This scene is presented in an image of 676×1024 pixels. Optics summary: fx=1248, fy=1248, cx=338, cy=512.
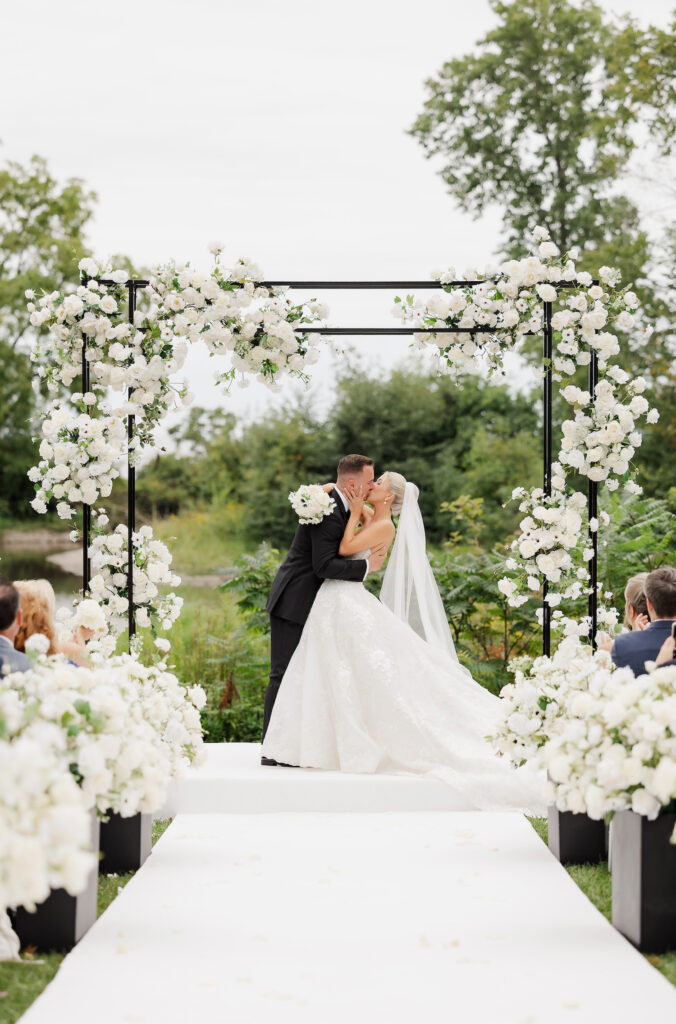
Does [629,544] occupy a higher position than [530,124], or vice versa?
[530,124]

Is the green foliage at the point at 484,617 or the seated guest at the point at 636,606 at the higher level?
the seated guest at the point at 636,606

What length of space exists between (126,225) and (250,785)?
15684 millimetres

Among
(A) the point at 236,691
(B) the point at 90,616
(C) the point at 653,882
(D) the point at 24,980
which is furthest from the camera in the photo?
(A) the point at 236,691

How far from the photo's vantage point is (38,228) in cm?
2105

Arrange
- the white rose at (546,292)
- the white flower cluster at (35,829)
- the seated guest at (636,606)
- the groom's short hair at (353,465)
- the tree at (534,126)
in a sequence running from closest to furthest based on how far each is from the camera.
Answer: the white flower cluster at (35,829) → the seated guest at (636,606) → the white rose at (546,292) → the groom's short hair at (353,465) → the tree at (534,126)

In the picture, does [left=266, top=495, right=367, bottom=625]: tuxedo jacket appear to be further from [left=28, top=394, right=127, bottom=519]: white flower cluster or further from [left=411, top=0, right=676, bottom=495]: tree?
[left=411, top=0, right=676, bottom=495]: tree

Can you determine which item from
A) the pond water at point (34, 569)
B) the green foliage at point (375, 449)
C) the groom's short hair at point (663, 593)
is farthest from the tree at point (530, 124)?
the groom's short hair at point (663, 593)

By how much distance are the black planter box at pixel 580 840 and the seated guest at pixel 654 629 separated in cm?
71

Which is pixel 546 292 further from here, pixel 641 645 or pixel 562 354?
pixel 641 645

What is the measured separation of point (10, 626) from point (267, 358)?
293 cm

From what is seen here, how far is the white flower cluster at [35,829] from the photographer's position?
2.66 meters

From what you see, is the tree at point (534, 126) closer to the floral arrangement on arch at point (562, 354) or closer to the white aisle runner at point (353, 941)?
the floral arrangement on arch at point (562, 354)

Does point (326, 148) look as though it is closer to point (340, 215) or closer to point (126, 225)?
point (340, 215)

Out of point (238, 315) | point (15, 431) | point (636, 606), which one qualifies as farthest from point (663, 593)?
point (15, 431)
